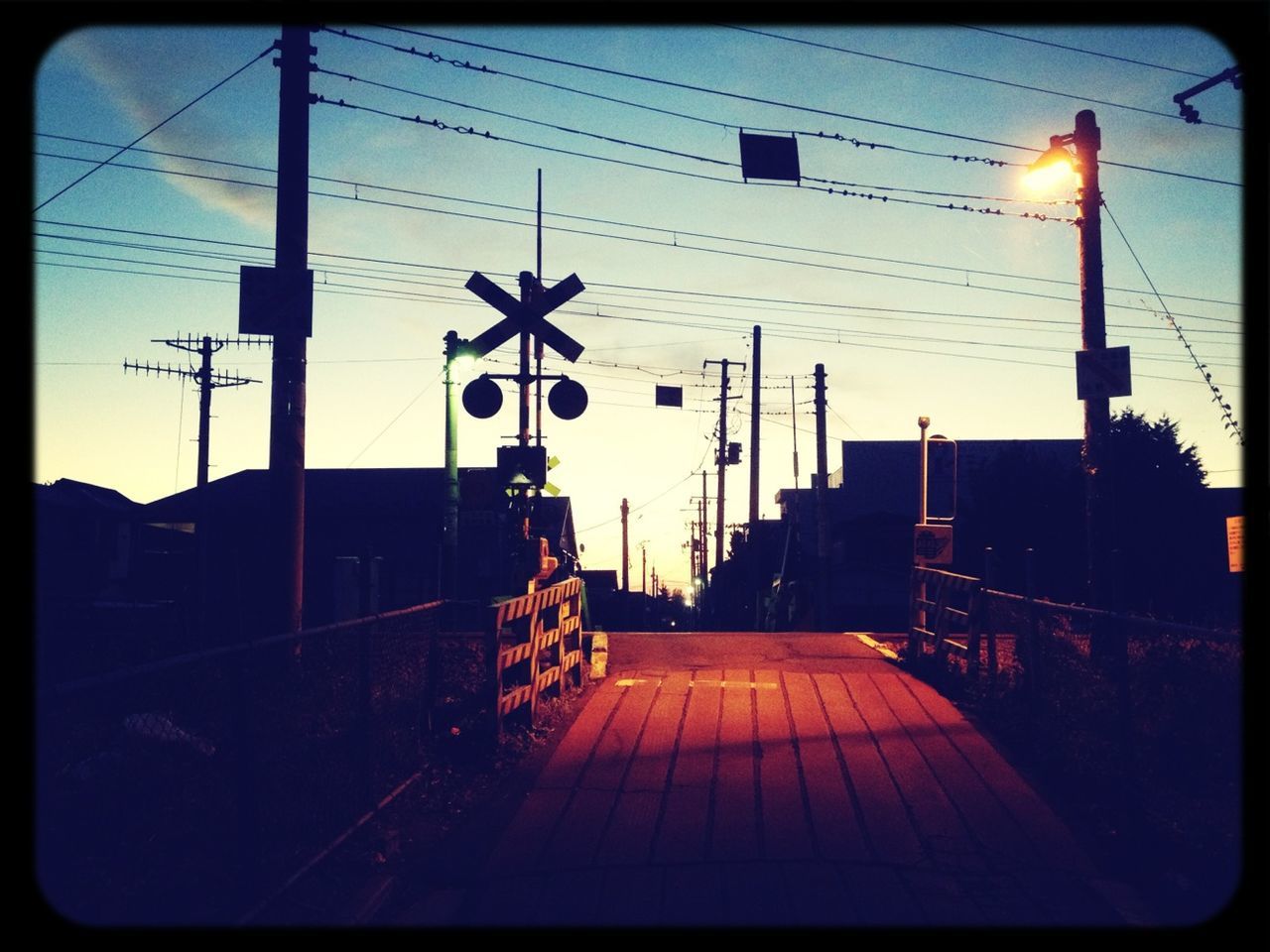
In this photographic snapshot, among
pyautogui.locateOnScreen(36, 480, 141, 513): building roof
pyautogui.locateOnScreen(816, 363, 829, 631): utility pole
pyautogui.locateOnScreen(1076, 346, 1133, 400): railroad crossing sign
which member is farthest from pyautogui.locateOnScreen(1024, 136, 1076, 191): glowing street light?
pyautogui.locateOnScreen(36, 480, 141, 513): building roof

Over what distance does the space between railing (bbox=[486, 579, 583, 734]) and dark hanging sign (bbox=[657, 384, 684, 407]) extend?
68.7 feet

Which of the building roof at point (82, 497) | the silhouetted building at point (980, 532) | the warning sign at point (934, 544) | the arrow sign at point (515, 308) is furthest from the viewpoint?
the building roof at point (82, 497)

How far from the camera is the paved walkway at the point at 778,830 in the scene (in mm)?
4707

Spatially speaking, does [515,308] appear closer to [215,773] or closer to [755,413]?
[215,773]

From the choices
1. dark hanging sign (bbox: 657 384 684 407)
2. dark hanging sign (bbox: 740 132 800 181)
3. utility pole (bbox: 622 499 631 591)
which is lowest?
utility pole (bbox: 622 499 631 591)

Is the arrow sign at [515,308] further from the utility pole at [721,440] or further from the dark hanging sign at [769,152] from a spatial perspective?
the utility pole at [721,440]

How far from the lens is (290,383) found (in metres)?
10.6

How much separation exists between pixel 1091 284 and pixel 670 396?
20.0 m

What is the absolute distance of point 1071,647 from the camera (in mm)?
10352

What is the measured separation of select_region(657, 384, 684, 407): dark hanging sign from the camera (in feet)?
106

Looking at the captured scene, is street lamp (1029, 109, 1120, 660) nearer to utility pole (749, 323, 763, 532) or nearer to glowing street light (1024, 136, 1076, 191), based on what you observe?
glowing street light (1024, 136, 1076, 191)

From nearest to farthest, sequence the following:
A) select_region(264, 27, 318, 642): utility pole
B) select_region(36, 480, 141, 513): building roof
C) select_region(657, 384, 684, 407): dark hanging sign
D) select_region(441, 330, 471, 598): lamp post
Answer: select_region(264, 27, 318, 642): utility pole < select_region(441, 330, 471, 598): lamp post < select_region(36, 480, 141, 513): building roof < select_region(657, 384, 684, 407): dark hanging sign

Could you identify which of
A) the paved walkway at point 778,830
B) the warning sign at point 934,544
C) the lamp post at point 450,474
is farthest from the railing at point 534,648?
the lamp post at point 450,474

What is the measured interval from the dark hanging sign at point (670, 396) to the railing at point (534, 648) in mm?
20934
